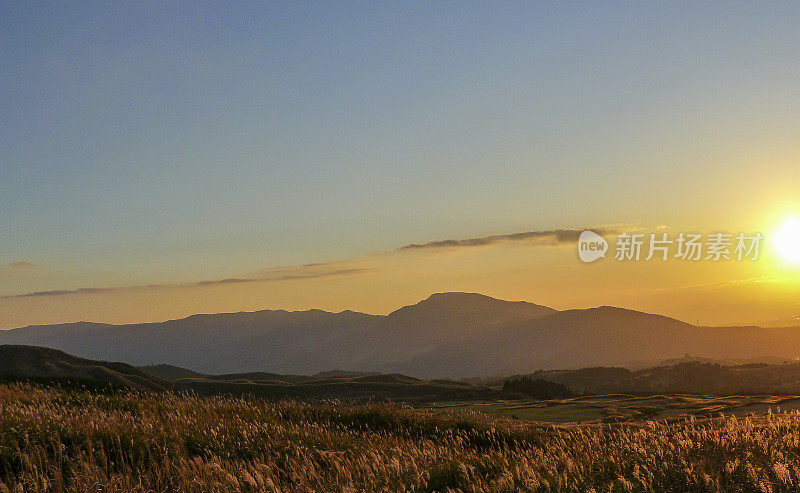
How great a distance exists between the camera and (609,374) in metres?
114

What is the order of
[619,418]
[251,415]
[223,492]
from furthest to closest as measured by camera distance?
[619,418]
[251,415]
[223,492]

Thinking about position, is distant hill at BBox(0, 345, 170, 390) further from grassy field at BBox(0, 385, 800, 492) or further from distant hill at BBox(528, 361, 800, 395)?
grassy field at BBox(0, 385, 800, 492)

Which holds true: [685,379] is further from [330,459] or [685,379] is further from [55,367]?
[330,459]

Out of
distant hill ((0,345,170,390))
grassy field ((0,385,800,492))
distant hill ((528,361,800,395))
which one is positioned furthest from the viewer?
distant hill ((528,361,800,395))

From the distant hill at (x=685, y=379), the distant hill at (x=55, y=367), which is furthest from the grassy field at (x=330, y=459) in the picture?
the distant hill at (x=685, y=379)

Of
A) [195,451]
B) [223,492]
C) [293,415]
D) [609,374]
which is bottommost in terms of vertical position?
[609,374]

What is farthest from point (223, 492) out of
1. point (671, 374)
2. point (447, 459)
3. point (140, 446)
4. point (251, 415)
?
point (671, 374)

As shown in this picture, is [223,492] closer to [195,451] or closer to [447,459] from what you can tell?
[447,459]

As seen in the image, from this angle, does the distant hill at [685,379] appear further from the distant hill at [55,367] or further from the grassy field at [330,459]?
the grassy field at [330,459]

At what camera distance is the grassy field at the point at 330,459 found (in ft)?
20.2

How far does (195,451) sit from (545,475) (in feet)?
16.7

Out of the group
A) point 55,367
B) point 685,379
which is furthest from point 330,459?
point 685,379

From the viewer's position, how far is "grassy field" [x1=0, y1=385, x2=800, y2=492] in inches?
243

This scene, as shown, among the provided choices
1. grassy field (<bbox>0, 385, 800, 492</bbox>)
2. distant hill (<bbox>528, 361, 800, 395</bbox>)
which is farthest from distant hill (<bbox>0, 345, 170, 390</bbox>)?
grassy field (<bbox>0, 385, 800, 492</bbox>)
